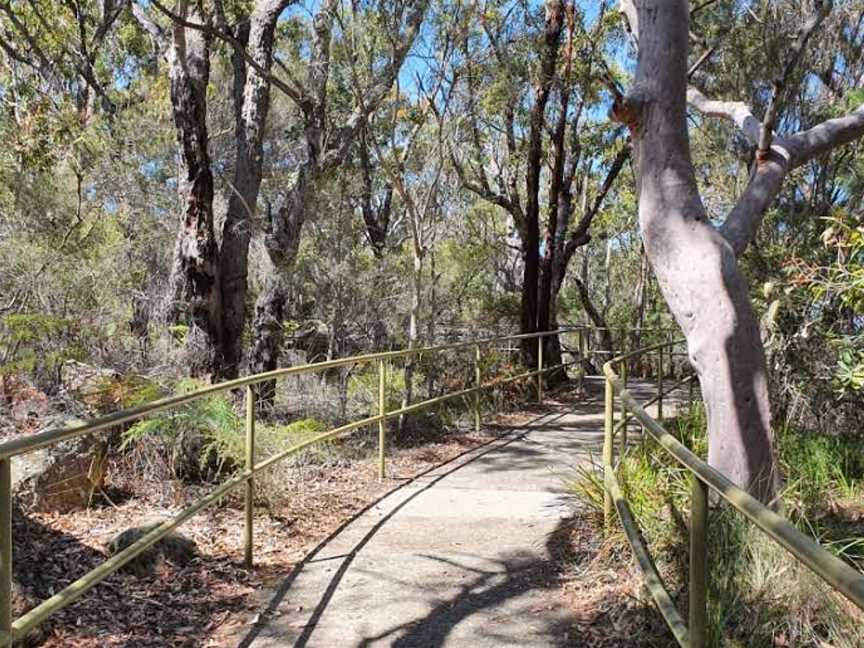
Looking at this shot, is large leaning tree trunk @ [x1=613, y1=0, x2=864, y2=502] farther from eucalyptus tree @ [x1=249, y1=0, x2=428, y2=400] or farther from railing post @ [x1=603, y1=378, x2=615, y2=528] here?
eucalyptus tree @ [x1=249, y1=0, x2=428, y2=400]

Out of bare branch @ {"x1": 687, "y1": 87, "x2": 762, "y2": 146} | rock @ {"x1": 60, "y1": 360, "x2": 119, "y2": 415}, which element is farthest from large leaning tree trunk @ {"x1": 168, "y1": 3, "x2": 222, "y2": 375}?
bare branch @ {"x1": 687, "y1": 87, "x2": 762, "y2": 146}

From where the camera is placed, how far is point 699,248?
5.46 meters

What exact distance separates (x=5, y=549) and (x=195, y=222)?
326 inches

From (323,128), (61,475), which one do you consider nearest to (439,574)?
(61,475)

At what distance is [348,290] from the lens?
475 inches

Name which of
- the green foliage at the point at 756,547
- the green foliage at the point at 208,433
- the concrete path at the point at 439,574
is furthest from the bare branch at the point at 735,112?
the green foliage at the point at 208,433

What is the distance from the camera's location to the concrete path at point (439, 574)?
441 centimetres

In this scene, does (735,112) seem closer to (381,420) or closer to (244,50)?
(381,420)

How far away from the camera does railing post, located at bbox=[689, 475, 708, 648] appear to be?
2555 millimetres

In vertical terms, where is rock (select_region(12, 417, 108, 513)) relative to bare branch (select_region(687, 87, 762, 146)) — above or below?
below

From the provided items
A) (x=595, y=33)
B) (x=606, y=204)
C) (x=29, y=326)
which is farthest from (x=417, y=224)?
(x=606, y=204)

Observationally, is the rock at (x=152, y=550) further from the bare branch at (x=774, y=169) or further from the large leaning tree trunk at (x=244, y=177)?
the large leaning tree trunk at (x=244, y=177)

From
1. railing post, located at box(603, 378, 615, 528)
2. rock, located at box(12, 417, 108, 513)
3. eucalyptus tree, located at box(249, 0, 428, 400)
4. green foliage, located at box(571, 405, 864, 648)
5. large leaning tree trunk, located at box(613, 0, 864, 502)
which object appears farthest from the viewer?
eucalyptus tree, located at box(249, 0, 428, 400)

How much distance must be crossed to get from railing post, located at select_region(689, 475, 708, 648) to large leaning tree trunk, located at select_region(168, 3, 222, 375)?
329 inches
